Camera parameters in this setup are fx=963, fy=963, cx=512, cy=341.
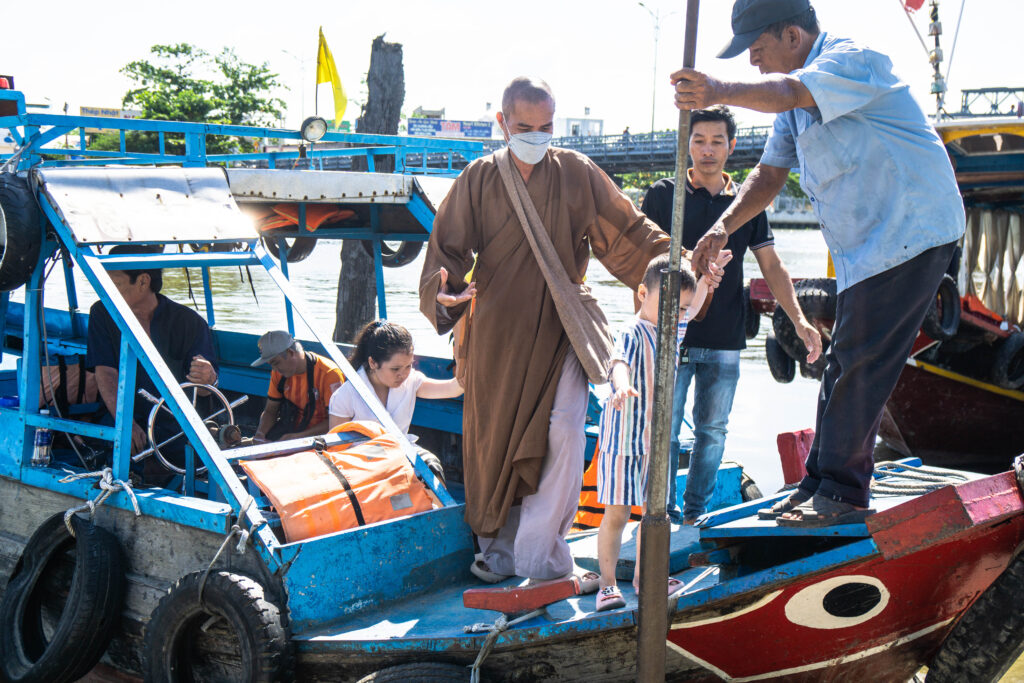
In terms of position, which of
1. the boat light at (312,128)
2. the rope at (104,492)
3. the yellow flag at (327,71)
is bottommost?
the rope at (104,492)

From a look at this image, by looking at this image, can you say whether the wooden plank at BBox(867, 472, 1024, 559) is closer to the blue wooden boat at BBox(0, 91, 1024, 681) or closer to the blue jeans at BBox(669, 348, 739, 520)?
the blue wooden boat at BBox(0, 91, 1024, 681)

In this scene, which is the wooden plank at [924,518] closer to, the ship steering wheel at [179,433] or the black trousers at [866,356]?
the black trousers at [866,356]

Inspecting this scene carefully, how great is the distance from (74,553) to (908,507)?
337cm

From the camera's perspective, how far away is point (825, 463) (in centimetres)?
301

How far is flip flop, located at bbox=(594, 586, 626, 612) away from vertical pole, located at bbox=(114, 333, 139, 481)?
6.65 feet

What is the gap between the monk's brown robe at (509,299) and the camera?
356 centimetres

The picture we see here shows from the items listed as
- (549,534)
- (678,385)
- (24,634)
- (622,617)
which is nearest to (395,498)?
(549,534)

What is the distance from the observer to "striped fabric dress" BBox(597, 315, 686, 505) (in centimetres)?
336

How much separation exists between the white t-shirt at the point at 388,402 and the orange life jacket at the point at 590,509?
0.93m

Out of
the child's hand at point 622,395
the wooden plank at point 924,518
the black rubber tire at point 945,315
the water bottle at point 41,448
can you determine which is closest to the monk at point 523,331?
the child's hand at point 622,395

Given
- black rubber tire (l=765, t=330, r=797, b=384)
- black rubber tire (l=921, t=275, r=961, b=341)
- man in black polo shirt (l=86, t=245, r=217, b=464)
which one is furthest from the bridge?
man in black polo shirt (l=86, t=245, r=217, b=464)

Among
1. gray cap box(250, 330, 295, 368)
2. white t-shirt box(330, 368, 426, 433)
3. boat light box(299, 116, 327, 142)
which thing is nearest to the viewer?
white t-shirt box(330, 368, 426, 433)

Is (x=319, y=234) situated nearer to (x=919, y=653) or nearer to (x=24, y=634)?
(x=24, y=634)

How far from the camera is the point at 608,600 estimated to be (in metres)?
3.25
